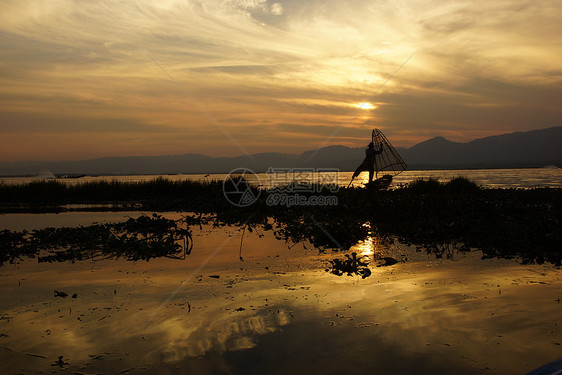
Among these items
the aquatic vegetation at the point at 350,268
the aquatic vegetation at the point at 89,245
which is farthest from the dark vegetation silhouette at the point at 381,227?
the aquatic vegetation at the point at 350,268

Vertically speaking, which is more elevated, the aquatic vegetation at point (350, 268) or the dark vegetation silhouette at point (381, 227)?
the dark vegetation silhouette at point (381, 227)

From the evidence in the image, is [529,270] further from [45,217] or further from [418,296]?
[45,217]

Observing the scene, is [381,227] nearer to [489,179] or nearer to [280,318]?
[280,318]

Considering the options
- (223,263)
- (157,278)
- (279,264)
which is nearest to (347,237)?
(279,264)

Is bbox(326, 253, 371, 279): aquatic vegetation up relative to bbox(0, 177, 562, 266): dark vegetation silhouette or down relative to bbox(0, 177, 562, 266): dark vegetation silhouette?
down

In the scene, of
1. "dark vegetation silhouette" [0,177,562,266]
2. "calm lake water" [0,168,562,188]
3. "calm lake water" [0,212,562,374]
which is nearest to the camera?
"calm lake water" [0,212,562,374]

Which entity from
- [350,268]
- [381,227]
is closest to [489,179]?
[381,227]

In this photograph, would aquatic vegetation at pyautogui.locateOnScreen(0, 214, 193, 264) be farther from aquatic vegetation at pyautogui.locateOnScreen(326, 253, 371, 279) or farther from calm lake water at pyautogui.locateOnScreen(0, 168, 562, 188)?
calm lake water at pyautogui.locateOnScreen(0, 168, 562, 188)

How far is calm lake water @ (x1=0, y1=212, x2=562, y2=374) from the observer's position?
4.44 metres

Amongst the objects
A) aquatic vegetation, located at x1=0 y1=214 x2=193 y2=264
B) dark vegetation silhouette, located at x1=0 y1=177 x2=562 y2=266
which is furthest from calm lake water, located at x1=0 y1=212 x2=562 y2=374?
dark vegetation silhouette, located at x1=0 y1=177 x2=562 y2=266

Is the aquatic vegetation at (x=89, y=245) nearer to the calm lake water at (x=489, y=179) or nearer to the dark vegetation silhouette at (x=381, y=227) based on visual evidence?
the dark vegetation silhouette at (x=381, y=227)

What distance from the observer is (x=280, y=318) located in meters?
5.72

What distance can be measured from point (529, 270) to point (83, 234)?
12.0m

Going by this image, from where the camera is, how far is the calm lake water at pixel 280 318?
444 cm
